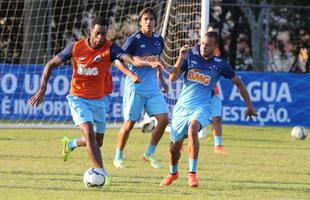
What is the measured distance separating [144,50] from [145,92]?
0.63 m

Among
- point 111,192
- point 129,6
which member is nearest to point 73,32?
point 129,6

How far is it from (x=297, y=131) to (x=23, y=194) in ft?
32.5

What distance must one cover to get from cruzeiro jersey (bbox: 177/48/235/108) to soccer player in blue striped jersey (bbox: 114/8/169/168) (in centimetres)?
163

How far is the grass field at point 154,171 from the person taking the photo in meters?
9.71

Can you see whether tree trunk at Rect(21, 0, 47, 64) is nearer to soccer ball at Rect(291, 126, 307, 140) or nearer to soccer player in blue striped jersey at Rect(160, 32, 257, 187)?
soccer ball at Rect(291, 126, 307, 140)

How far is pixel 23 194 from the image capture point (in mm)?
9391

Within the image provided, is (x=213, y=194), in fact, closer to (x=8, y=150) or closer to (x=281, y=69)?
(x=8, y=150)

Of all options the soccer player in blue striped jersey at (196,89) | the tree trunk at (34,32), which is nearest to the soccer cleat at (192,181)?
the soccer player in blue striped jersey at (196,89)

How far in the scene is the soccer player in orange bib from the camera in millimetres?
10289

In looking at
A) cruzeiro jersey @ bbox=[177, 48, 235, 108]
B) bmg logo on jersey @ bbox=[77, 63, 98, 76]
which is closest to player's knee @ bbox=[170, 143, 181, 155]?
cruzeiro jersey @ bbox=[177, 48, 235, 108]

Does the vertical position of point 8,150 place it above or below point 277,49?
below

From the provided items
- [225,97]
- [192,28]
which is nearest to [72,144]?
[192,28]

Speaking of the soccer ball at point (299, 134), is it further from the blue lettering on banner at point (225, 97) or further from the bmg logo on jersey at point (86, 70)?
the bmg logo on jersey at point (86, 70)

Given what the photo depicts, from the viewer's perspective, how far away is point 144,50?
492 inches
